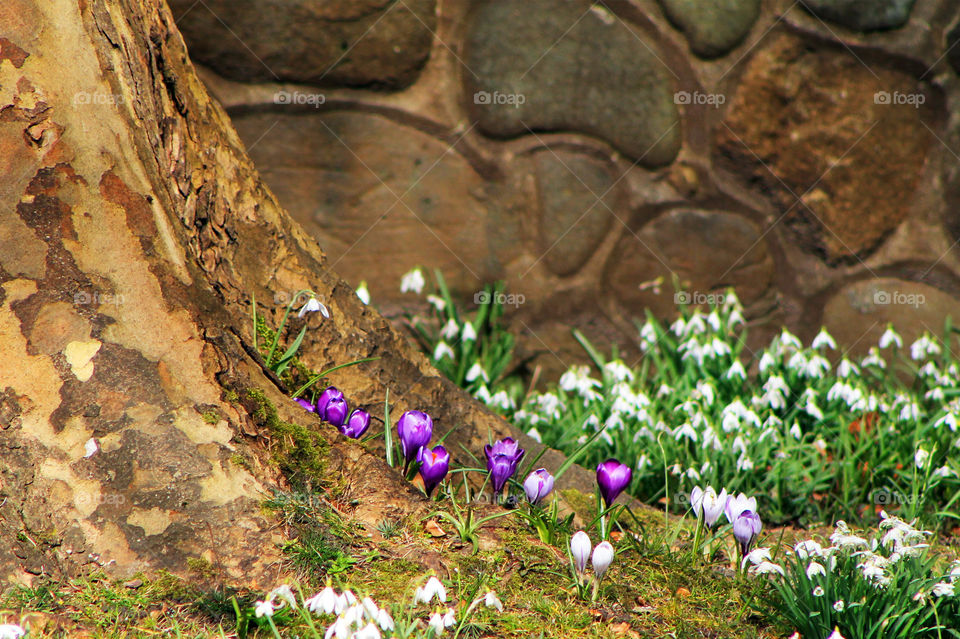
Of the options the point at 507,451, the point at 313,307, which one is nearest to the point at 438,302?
the point at 313,307

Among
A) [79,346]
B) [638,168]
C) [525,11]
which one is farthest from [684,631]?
[525,11]

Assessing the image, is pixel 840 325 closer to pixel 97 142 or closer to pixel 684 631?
pixel 684 631

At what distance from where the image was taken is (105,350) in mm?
1695

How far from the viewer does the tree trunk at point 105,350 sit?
64.1 inches

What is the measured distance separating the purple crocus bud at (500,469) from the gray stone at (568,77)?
1.85 metres

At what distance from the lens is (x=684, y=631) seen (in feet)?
5.58

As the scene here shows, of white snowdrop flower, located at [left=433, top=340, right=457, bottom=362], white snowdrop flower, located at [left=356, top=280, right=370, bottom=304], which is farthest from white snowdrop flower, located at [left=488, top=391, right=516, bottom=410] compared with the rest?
white snowdrop flower, located at [left=356, top=280, right=370, bottom=304]

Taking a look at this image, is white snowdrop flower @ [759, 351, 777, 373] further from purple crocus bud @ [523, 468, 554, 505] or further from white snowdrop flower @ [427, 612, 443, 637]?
white snowdrop flower @ [427, 612, 443, 637]

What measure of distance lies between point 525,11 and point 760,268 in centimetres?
161

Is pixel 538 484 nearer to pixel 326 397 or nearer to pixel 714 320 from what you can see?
pixel 326 397

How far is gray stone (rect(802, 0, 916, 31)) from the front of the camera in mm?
3539

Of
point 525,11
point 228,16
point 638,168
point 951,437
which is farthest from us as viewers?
point 638,168

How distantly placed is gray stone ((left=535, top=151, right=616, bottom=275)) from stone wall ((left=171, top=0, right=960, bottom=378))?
10 millimetres

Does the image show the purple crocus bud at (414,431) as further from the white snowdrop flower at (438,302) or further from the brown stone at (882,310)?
the brown stone at (882,310)
